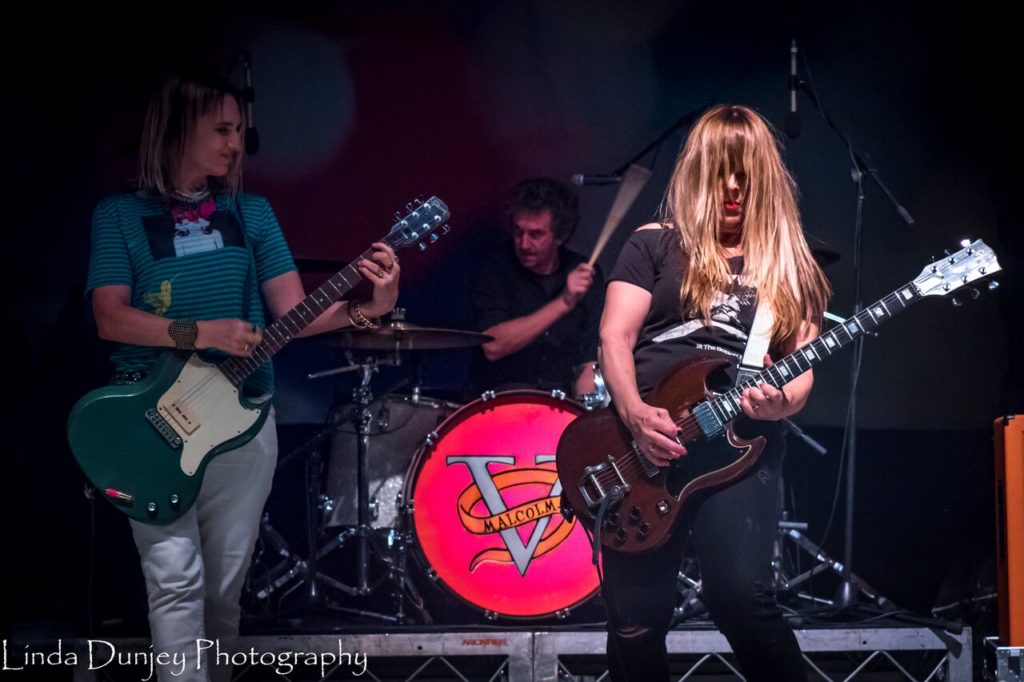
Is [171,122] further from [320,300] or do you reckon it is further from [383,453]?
[383,453]

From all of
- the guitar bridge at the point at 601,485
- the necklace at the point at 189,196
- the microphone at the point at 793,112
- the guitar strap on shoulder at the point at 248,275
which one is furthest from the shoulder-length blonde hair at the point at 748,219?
the microphone at the point at 793,112

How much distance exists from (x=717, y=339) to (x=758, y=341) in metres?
0.11

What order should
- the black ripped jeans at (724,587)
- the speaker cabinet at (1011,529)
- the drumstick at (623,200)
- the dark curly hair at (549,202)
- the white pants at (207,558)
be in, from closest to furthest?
1. the black ripped jeans at (724,587)
2. the white pants at (207,558)
3. the speaker cabinet at (1011,529)
4. the dark curly hair at (549,202)
5. the drumstick at (623,200)

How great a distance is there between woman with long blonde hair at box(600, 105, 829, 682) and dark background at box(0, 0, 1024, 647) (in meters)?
2.46

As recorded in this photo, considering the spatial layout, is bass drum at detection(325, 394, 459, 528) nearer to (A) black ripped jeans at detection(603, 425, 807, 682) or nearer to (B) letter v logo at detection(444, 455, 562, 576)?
(B) letter v logo at detection(444, 455, 562, 576)

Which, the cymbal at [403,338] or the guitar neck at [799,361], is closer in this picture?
the guitar neck at [799,361]

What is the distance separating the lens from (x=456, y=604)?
192 inches

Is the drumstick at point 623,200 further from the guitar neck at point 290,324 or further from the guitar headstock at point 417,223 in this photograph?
the guitar neck at point 290,324

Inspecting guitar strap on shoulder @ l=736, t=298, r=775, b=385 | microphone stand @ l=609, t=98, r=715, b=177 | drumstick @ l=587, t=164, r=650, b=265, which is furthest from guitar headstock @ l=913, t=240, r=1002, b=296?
drumstick @ l=587, t=164, r=650, b=265

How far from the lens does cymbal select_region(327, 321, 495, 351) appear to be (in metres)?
4.86

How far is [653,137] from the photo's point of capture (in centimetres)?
591

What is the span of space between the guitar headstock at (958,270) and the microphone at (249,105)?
3.06 meters

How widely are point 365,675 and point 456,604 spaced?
498mm

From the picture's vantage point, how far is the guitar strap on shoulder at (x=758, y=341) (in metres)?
3.22
